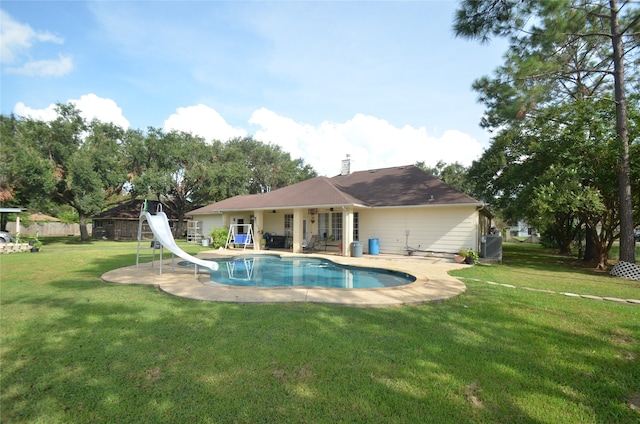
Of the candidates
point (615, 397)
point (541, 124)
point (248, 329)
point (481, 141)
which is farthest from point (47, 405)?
point (481, 141)

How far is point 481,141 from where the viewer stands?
18250mm

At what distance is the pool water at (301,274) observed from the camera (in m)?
8.79

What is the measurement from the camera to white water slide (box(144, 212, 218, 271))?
8859 mm

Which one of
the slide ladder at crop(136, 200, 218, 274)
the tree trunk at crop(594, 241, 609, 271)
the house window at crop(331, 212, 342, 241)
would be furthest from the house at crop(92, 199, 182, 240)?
the tree trunk at crop(594, 241, 609, 271)

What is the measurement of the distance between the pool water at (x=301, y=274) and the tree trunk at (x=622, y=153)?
7937 mm

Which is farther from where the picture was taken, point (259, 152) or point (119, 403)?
point (259, 152)

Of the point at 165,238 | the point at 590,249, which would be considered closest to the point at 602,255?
the point at 590,249

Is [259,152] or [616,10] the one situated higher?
[259,152]

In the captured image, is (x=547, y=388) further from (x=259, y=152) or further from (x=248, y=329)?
(x=259, y=152)

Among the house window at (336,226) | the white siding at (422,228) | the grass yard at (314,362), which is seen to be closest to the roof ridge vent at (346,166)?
the house window at (336,226)

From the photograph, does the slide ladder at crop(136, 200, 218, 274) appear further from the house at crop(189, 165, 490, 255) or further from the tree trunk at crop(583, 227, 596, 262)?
the tree trunk at crop(583, 227, 596, 262)

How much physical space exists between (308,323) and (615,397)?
3.44 meters

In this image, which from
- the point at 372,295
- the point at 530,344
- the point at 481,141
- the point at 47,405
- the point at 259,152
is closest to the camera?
the point at 47,405

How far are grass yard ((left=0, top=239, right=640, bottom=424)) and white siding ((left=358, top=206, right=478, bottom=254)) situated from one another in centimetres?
797
